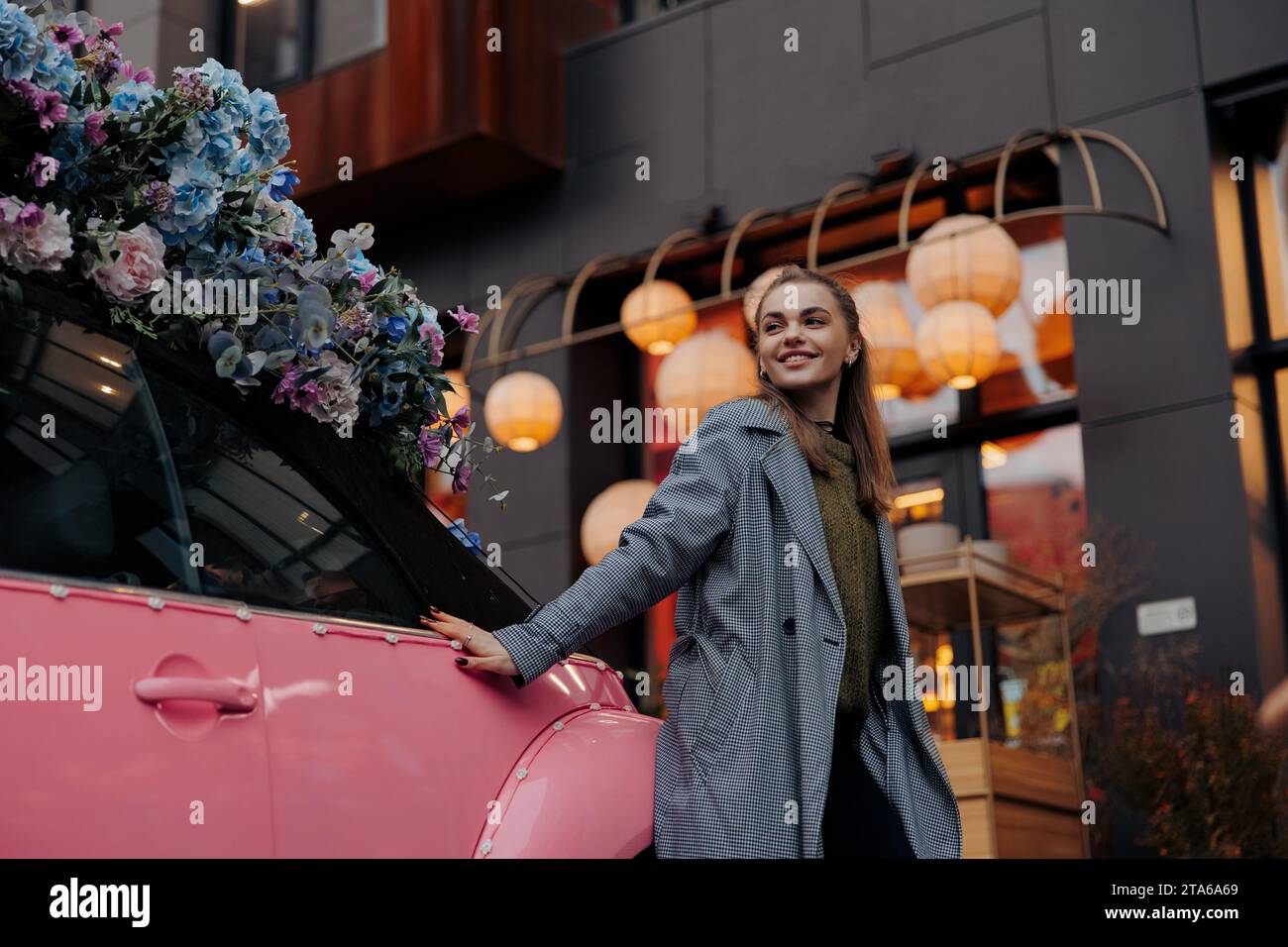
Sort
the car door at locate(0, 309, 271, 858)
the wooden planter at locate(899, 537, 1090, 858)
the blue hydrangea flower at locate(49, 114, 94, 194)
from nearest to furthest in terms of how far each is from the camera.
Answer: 1. the car door at locate(0, 309, 271, 858)
2. the blue hydrangea flower at locate(49, 114, 94, 194)
3. the wooden planter at locate(899, 537, 1090, 858)

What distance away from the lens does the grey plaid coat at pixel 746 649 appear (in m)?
2.34

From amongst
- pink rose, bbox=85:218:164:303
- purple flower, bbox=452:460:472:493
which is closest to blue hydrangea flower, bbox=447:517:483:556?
purple flower, bbox=452:460:472:493

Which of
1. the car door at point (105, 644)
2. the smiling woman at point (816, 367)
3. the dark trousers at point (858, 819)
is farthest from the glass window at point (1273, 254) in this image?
the car door at point (105, 644)

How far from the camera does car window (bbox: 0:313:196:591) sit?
1.72m

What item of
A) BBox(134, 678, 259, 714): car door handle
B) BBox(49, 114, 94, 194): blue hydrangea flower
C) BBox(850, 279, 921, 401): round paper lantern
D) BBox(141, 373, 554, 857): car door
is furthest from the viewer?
BBox(850, 279, 921, 401): round paper lantern

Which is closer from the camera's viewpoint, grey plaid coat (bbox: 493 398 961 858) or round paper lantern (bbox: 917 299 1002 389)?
grey plaid coat (bbox: 493 398 961 858)

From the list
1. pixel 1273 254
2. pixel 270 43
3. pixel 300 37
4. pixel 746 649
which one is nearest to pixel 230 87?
pixel 746 649

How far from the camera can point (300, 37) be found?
36.7ft

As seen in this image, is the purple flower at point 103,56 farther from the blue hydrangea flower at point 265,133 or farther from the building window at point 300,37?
the building window at point 300,37

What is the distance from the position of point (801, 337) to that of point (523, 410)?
18.9 ft

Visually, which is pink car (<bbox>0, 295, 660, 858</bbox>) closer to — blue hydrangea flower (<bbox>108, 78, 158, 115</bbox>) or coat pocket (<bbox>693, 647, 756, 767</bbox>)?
coat pocket (<bbox>693, 647, 756, 767</bbox>)

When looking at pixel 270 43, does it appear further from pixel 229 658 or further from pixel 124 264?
pixel 229 658

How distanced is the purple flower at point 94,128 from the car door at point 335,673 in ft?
1.24

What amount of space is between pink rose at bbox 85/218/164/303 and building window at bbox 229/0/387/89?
29.0 ft
